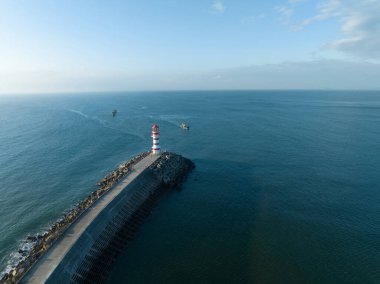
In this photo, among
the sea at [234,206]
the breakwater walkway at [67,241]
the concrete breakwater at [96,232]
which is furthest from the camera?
the sea at [234,206]

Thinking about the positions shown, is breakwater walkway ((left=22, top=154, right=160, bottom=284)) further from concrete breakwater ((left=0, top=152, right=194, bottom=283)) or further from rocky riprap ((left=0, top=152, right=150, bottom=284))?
rocky riprap ((left=0, top=152, right=150, bottom=284))

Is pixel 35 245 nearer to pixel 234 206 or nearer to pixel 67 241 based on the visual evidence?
pixel 67 241

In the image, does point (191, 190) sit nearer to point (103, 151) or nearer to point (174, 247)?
point (174, 247)

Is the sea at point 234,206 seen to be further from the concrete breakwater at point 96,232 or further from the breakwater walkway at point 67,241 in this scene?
the breakwater walkway at point 67,241

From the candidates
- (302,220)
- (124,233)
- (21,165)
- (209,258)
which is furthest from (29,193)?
(302,220)

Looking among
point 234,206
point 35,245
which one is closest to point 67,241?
point 35,245

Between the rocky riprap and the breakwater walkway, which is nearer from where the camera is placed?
the breakwater walkway

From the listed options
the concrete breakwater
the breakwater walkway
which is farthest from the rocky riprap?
the breakwater walkway

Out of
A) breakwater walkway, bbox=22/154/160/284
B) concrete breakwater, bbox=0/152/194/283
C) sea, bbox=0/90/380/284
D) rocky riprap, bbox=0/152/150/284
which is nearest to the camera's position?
breakwater walkway, bbox=22/154/160/284

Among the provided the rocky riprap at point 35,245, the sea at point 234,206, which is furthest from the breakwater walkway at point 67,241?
the sea at point 234,206
